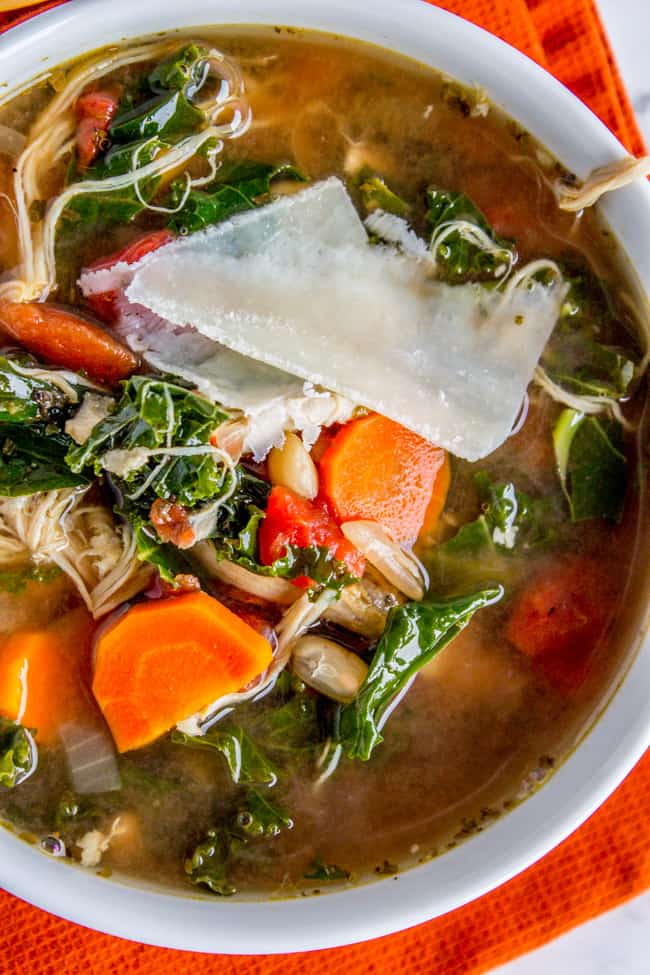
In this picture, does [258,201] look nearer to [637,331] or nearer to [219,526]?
[219,526]

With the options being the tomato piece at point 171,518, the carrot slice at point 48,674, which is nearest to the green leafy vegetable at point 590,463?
the tomato piece at point 171,518

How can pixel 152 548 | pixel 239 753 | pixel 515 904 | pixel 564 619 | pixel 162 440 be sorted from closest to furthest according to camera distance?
pixel 162 440 < pixel 152 548 < pixel 239 753 < pixel 564 619 < pixel 515 904

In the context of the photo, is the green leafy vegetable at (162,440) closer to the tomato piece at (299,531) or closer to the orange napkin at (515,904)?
the tomato piece at (299,531)

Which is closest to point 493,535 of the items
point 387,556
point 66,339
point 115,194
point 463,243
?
point 387,556

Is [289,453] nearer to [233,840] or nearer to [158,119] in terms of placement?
[158,119]

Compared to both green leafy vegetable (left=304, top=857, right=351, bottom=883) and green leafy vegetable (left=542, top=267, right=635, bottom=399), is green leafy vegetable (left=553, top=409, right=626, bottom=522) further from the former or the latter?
green leafy vegetable (left=304, top=857, right=351, bottom=883)

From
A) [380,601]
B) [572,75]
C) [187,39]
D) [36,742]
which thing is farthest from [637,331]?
[36,742]

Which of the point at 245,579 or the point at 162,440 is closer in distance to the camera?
the point at 162,440
